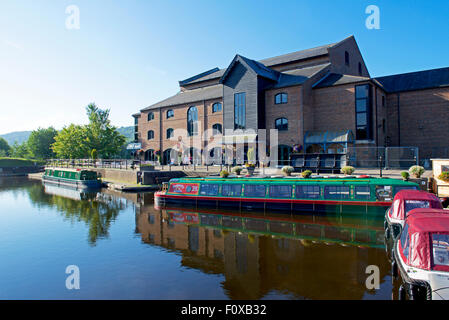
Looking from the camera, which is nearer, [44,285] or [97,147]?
[44,285]

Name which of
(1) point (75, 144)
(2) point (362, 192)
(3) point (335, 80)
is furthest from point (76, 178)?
(2) point (362, 192)

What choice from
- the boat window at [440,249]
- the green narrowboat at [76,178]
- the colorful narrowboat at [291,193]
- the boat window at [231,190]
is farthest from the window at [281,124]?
the boat window at [440,249]

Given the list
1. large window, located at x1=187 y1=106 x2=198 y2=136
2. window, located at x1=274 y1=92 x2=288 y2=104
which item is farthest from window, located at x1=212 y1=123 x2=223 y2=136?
window, located at x1=274 y1=92 x2=288 y2=104

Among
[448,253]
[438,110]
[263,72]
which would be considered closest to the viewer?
[448,253]

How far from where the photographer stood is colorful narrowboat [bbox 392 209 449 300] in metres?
6.06

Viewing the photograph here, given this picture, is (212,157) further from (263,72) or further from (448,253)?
(448,253)

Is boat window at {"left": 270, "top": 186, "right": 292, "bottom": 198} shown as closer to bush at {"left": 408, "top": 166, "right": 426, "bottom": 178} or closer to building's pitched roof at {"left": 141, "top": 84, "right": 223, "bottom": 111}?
bush at {"left": 408, "top": 166, "right": 426, "bottom": 178}

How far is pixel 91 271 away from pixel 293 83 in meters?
26.5

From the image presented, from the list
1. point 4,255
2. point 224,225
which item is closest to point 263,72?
point 224,225

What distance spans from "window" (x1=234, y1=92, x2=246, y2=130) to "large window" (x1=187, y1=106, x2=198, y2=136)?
749 cm

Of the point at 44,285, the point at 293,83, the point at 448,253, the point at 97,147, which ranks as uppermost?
the point at 293,83

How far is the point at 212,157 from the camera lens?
3788 centimetres

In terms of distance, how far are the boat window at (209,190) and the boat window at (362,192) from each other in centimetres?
830

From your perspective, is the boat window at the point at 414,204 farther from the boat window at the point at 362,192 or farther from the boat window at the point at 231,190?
the boat window at the point at 231,190
